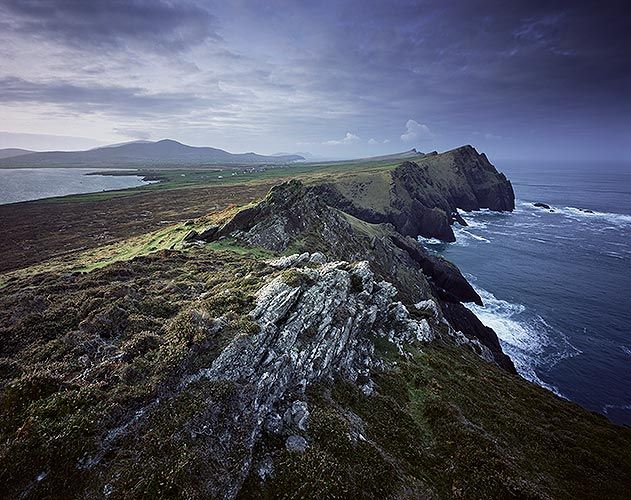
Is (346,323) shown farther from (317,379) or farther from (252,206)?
(252,206)

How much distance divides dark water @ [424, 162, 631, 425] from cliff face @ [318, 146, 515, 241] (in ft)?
39.2

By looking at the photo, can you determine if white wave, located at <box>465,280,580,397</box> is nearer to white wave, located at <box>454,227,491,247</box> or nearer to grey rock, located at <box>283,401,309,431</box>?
grey rock, located at <box>283,401,309,431</box>

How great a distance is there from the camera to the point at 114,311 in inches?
825

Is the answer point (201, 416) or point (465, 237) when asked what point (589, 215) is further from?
point (201, 416)

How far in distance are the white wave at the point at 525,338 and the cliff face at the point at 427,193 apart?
51675 mm

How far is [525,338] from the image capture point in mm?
55969

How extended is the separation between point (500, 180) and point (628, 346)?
142614 mm

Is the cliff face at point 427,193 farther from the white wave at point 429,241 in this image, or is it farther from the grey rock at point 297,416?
the grey rock at point 297,416

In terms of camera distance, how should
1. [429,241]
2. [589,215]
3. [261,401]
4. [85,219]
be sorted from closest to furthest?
[261,401] → [85,219] → [429,241] → [589,215]

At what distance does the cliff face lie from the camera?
117875 millimetres

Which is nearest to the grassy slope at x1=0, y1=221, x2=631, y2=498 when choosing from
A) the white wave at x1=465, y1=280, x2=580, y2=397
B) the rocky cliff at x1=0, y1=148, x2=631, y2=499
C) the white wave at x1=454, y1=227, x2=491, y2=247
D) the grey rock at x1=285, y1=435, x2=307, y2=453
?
the rocky cliff at x1=0, y1=148, x2=631, y2=499

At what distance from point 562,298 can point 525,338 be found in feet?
65.8

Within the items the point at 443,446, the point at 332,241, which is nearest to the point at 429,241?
the point at 332,241

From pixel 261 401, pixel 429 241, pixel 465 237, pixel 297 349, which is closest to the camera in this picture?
pixel 261 401
